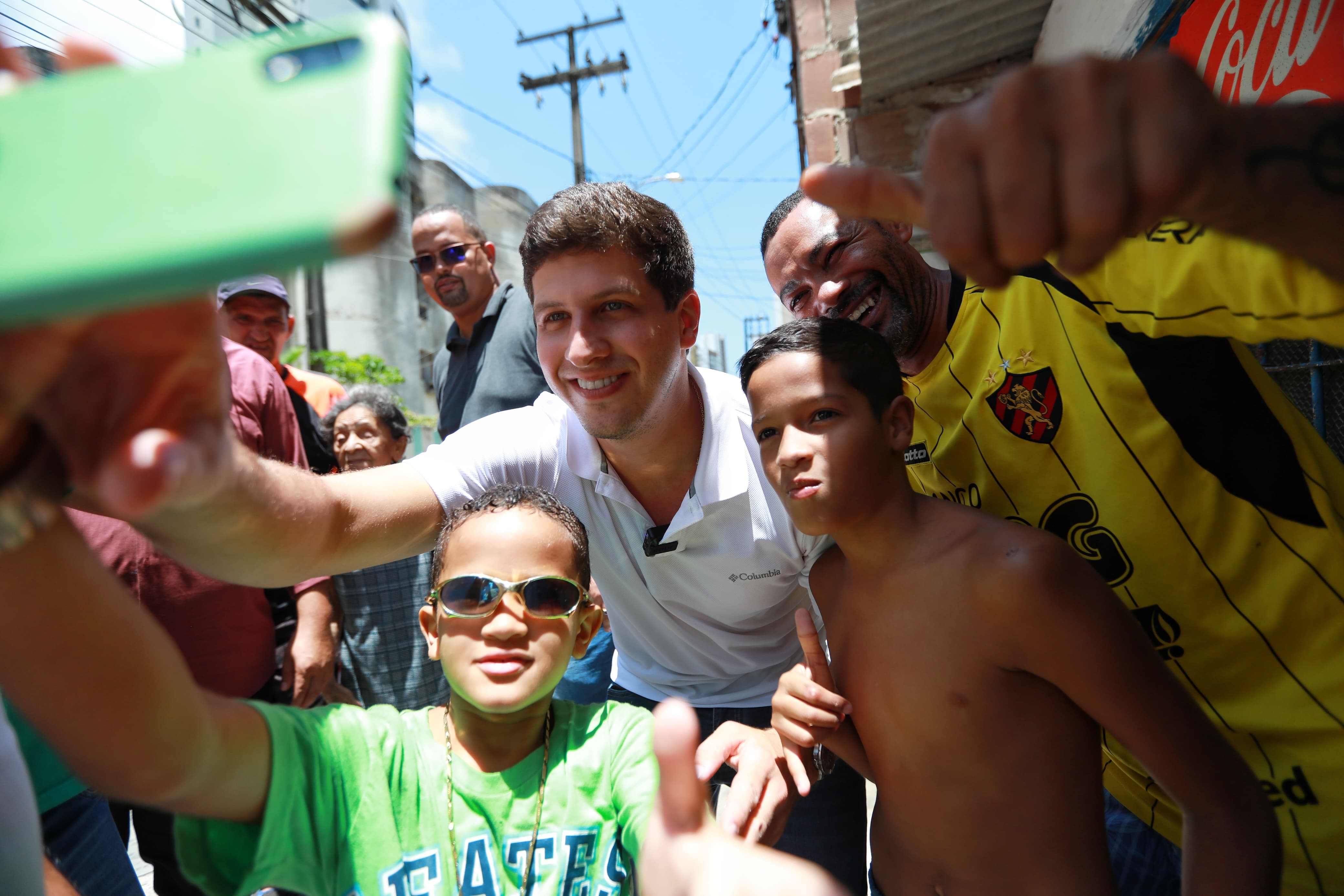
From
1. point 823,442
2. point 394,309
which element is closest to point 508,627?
point 823,442

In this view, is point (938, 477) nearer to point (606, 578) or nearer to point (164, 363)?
point (606, 578)

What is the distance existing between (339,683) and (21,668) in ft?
7.84

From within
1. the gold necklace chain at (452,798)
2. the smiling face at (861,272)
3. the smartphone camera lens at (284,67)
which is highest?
the smiling face at (861,272)

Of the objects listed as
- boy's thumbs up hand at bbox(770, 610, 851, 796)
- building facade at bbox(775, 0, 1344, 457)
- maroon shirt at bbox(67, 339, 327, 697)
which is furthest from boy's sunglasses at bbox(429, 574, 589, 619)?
building facade at bbox(775, 0, 1344, 457)

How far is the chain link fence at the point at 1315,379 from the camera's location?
226 centimetres

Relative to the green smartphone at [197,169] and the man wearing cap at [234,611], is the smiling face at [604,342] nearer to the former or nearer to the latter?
the man wearing cap at [234,611]

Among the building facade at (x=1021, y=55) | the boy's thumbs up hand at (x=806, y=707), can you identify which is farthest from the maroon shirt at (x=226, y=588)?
the building facade at (x=1021, y=55)

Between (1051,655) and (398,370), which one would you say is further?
(398,370)

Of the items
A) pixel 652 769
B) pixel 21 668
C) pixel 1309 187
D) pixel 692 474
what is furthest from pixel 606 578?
pixel 1309 187

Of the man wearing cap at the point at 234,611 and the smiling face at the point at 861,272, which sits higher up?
the smiling face at the point at 861,272

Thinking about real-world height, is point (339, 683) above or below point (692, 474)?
below

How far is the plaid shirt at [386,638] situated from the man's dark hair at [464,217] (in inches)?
82.5

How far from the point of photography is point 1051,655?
4.13 feet

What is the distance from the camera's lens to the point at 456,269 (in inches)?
156
